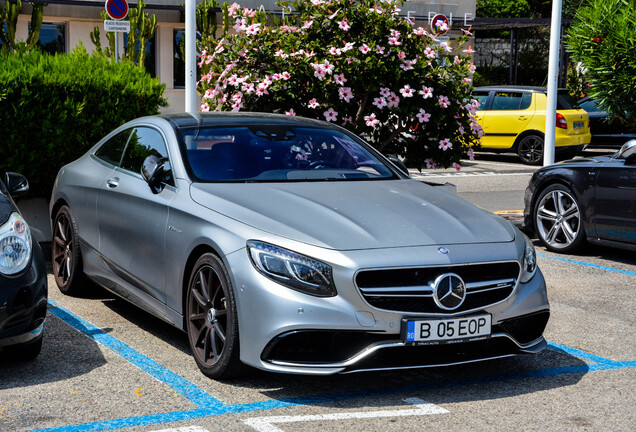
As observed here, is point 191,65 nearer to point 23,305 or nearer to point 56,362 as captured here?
point 56,362

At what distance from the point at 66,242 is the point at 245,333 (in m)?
2.87

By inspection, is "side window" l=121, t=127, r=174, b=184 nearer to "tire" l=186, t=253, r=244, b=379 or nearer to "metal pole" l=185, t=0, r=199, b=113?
"tire" l=186, t=253, r=244, b=379

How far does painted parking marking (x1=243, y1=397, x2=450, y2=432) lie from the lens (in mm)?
4453

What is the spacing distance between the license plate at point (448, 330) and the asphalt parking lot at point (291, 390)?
13.0 inches

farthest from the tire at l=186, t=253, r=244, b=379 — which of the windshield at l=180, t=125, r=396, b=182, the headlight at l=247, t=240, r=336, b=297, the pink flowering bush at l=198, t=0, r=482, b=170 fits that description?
the pink flowering bush at l=198, t=0, r=482, b=170

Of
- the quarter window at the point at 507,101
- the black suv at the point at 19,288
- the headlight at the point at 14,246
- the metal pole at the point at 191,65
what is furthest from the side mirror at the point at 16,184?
the quarter window at the point at 507,101

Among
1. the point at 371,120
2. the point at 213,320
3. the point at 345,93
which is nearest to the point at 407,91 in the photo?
the point at 371,120

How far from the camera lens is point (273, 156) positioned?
6004 millimetres

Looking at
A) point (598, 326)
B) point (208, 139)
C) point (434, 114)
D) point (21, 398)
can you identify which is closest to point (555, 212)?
point (434, 114)

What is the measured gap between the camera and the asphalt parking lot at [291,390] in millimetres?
4535

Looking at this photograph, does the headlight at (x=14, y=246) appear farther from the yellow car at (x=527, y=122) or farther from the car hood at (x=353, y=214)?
the yellow car at (x=527, y=122)

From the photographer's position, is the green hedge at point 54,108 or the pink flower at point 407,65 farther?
the pink flower at point 407,65

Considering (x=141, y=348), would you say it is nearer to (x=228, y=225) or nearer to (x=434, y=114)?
(x=228, y=225)

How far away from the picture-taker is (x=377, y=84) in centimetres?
954
